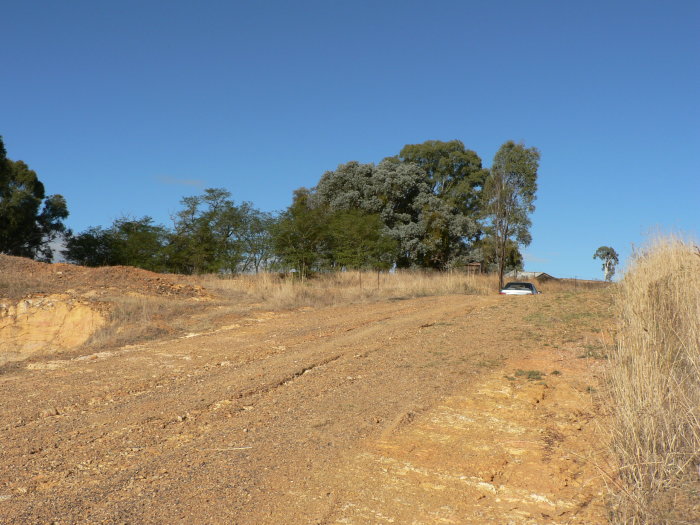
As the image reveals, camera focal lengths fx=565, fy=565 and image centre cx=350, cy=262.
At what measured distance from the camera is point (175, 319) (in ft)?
48.0

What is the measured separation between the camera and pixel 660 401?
14.8 feet

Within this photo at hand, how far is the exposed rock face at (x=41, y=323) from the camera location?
15859 mm

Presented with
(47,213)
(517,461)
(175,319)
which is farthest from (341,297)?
(47,213)

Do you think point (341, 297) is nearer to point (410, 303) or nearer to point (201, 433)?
point (410, 303)

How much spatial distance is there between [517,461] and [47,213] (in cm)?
4491

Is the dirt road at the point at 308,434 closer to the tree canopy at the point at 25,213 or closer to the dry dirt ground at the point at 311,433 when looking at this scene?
the dry dirt ground at the point at 311,433

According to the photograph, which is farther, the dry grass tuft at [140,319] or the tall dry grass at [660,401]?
the dry grass tuft at [140,319]

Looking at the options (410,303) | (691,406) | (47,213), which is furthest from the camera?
(47,213)

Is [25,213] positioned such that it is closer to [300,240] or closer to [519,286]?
[300,240]

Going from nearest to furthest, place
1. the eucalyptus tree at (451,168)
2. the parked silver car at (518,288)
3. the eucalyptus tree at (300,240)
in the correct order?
the parked silver car at (518,288) < the eucalyptus tree at (300,240) < the eucalyptus tree at (451,168)

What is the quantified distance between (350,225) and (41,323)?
19.9m

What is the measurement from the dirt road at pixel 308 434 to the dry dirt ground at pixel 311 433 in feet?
0.07

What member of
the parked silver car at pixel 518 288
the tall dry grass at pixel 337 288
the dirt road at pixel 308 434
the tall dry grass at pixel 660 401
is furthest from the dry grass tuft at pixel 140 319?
the parked silver car at pixel 518 288

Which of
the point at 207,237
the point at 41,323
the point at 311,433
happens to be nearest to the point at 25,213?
the point at 207,237
